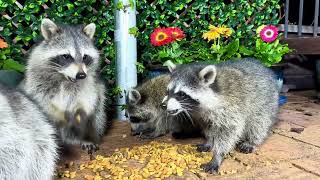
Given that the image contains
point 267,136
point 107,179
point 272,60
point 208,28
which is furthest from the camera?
point 208,28

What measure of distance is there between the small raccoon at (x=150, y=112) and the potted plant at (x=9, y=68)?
996 millimetres

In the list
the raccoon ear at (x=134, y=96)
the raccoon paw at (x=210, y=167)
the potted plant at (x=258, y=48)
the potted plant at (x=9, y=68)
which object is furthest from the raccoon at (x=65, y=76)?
the potted plant at (x=258, y=48)

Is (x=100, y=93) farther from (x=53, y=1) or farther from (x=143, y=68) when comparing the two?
(x=53, y=1)

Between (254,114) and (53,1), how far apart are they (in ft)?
7.41

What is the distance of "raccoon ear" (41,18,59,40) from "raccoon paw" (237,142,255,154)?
5.58 feet

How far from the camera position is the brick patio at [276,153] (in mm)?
2768

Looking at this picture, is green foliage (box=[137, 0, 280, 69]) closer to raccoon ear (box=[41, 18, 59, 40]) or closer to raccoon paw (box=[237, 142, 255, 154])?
raccoon paw (box=[237, 142, 255, 154])

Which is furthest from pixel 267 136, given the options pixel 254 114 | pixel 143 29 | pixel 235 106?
pixel 143 29

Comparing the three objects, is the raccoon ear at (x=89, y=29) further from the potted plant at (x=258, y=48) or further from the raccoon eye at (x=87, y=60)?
the potted plant at (x=258, y=48)

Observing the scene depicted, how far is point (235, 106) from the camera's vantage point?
10.0 feet

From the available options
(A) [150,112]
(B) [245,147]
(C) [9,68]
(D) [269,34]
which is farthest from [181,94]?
(D) [269,34]

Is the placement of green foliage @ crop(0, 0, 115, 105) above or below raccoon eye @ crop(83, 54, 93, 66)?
above

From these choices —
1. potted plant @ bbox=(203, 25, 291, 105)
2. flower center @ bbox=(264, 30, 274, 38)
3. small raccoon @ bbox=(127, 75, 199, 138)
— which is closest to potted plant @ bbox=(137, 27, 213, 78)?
potted plant @ bbox=(203, 25, 291, 105)

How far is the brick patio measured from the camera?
2768mm
